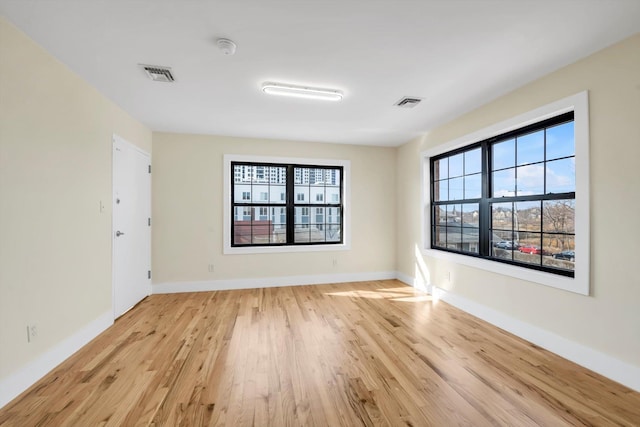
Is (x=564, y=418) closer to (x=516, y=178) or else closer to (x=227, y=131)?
(x=516, y=178)

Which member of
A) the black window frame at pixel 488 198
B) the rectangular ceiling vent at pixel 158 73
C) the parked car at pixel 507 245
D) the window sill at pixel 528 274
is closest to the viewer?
the window sill at pixel 528 274

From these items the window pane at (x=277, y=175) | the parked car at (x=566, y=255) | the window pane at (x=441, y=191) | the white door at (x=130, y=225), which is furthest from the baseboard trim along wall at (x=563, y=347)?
the white door at (x=130, y=225)

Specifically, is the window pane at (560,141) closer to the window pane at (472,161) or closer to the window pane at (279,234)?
the window pane at (472,161)

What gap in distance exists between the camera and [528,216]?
288cm

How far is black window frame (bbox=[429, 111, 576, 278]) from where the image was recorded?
2.59 m

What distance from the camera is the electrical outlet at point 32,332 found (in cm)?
198

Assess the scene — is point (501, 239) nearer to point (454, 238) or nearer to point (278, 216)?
point (454, 238)

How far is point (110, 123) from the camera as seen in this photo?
122 inches

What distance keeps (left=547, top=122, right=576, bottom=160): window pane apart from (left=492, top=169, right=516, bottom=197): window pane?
43 centimetres

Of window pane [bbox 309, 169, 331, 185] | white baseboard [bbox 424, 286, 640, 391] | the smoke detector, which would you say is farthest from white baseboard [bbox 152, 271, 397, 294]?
the smoke detector

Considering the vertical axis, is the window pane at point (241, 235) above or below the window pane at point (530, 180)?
below

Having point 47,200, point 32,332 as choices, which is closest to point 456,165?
point 47,200

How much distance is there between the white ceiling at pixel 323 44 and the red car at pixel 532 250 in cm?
166

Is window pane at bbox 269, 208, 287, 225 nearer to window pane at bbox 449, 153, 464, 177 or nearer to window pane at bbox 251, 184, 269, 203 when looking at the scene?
window pane at bbox 251, 184, 269, 203
